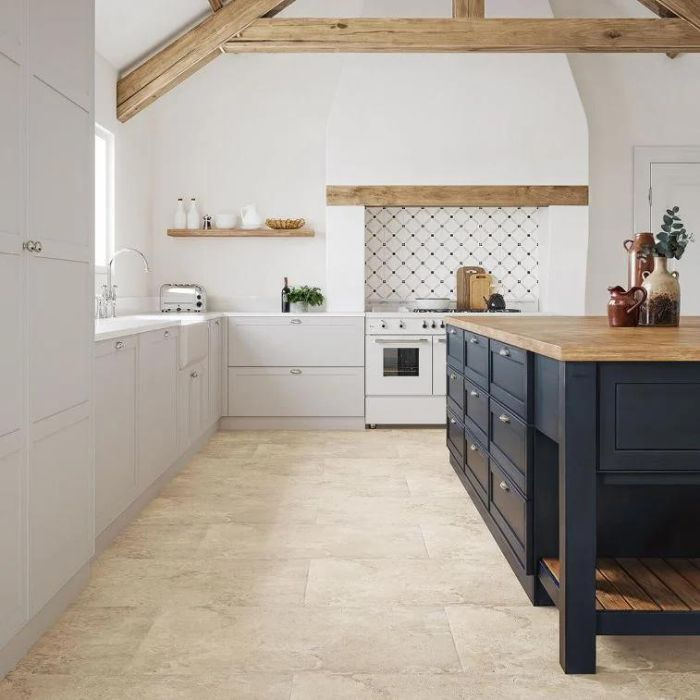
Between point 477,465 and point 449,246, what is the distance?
3.25 metres

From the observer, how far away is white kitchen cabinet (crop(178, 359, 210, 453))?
4.50 m

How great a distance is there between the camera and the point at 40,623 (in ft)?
7.27

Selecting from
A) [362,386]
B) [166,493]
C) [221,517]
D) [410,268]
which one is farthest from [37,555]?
[410,268]

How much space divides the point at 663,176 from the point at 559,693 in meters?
5.53

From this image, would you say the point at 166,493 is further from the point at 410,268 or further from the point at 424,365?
the point at 410,268

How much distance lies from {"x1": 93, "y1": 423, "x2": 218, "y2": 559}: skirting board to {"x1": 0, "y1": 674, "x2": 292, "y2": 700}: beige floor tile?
0.99 metres

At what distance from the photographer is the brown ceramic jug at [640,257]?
296cm

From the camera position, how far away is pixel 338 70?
6.45 metres

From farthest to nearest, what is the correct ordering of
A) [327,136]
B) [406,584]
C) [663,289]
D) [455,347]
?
[327,136] < [455,347] < [663,289] < [406,584]

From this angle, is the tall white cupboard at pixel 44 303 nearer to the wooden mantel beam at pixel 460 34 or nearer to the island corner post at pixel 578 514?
the island corner post at pixel 578 514

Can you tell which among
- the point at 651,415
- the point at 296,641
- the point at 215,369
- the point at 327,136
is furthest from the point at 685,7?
the point at 296,641

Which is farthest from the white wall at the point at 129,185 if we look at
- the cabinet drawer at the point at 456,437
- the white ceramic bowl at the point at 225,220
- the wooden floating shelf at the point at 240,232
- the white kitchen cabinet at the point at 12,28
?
the white kitchen cabinet at the point at 12,28

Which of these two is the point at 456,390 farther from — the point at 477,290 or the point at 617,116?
the point at 617,116

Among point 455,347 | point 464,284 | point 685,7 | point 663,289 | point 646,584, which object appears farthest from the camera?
point 464,284
